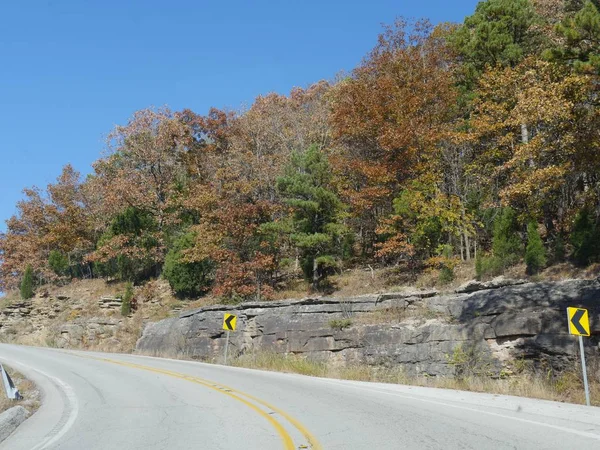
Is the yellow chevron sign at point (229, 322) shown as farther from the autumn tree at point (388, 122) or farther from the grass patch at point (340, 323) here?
the autumn tree at point (388, 122)

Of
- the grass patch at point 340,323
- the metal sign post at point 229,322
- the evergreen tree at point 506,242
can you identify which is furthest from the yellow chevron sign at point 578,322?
the metal sign post at point 229,322

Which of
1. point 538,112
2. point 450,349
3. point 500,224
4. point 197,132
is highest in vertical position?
point 197,132

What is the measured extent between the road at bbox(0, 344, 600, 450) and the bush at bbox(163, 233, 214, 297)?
19280 millimetres

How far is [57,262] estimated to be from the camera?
154 ft

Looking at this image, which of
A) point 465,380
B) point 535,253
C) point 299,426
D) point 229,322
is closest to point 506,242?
point 535,253

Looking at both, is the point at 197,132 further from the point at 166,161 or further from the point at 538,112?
the point at 538,112

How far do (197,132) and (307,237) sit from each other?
26.5 meters

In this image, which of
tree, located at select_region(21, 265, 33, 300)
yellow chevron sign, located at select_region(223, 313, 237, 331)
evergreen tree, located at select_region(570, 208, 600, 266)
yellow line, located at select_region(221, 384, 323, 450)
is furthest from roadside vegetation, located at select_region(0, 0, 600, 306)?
yellow line, located at select_region(221, 384, 323, 450)

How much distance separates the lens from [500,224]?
23.1m

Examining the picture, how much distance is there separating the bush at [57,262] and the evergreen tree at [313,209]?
26851mm

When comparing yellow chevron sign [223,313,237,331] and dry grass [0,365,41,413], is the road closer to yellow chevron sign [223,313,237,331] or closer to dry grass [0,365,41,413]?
dry grass [0,365,41,413]

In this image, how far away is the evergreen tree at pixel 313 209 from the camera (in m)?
27.3

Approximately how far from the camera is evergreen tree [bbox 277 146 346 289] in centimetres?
2731

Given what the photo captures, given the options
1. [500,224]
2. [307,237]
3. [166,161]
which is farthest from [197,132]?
[500,224]
